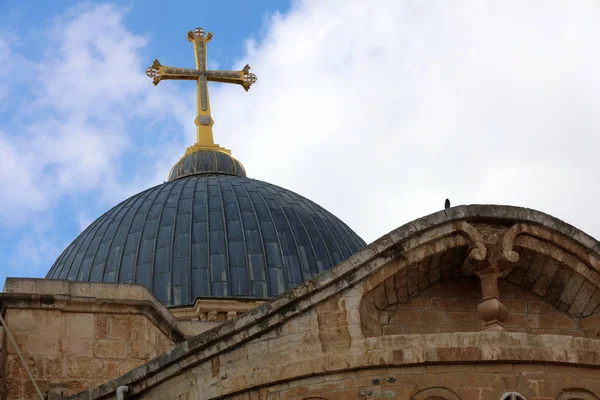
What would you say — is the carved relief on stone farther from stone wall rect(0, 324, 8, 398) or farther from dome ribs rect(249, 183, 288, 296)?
dome ribs rect(249, 183, 288, 296)

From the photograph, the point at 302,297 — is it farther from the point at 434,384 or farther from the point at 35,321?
the point at 35,321

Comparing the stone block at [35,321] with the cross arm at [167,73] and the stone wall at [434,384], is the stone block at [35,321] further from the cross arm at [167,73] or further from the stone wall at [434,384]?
the cross arm at [167,73]

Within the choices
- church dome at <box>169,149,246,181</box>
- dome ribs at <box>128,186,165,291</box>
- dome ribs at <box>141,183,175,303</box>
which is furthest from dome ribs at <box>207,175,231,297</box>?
church dome at <box>169,149,246,181</box>

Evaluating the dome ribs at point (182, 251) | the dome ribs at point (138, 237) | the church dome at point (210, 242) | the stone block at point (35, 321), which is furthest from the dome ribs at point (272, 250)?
the stone block at point (35, 321)

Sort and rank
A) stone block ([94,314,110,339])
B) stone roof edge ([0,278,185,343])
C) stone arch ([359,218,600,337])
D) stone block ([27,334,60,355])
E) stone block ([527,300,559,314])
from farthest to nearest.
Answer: stone block ([94,314,110,339])
stone roof edge ([0,278,185,343])
stone block ([27,334,60,355])
stone block ([527,300,559,314])
stone arch ([359,218,600,337])

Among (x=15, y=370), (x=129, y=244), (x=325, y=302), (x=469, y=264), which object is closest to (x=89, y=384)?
(x=15, y=370)

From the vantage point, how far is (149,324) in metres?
23.5

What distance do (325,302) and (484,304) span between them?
2.17 metres

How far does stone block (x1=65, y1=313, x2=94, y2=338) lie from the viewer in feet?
75.2

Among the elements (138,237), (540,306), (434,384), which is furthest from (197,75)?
(434,384)

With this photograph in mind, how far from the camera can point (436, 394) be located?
63.6ft

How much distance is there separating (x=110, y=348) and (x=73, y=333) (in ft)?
1.93

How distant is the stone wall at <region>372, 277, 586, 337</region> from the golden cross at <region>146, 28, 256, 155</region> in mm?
16965

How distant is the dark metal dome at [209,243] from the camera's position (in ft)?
101
